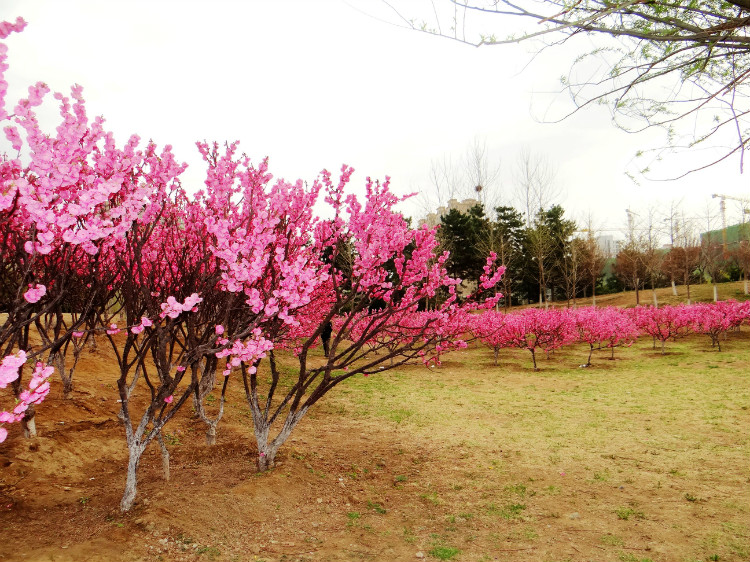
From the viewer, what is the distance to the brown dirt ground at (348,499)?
12.5 feet

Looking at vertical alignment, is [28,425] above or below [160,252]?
below

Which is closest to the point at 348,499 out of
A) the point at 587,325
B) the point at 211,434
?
the point at 211,434

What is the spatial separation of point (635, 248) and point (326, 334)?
26.2m

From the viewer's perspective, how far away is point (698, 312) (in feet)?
55.4

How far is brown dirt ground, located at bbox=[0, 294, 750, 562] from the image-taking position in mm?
3814

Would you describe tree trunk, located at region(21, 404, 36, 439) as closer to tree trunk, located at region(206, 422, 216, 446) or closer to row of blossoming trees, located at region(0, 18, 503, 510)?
row of blossoming trees, located at region(0, 18, 503, 510)

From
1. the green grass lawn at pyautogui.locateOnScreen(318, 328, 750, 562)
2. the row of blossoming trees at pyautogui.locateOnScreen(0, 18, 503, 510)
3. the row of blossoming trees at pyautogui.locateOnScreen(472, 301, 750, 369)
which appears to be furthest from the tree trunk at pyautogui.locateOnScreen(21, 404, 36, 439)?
the row of blossoming trees at pyautogui.locateOnScreen(472, 301, 750, 369)

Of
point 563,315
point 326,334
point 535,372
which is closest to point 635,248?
point 563,315

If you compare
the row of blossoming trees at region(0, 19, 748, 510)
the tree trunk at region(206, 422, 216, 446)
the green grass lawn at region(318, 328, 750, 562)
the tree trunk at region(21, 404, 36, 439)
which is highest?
the row of blossoming trees at region(0, 19, 748, 510)

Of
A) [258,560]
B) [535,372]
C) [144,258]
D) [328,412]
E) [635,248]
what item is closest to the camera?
[258,560]

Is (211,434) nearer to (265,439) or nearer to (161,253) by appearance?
(265,439)

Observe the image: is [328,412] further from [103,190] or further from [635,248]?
[635,248]

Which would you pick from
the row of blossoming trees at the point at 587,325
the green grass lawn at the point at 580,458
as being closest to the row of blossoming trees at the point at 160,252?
the green grass lawn at the point at 580,458

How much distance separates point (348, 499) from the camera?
493cm
